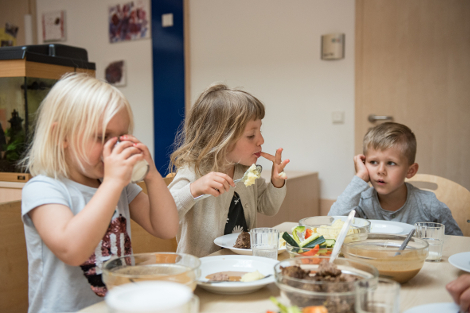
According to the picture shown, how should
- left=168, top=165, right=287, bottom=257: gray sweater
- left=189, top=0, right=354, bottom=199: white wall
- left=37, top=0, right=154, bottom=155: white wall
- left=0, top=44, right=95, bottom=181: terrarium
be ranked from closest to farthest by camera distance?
left=168, top=165, right=287, bottom=257: gray sweater
left=0, top=44, right=95, bottom=181: terrarium
left=189, top=0, right=354, bottom=199: white wall
left=37, top=0, right=154, bottom=155: white wall

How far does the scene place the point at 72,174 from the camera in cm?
101

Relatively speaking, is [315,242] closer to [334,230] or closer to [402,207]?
[334,230]

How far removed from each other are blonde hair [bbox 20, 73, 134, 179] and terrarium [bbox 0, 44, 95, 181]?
1314 mm

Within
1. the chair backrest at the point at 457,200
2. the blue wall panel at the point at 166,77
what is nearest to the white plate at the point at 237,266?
the chair backrest at the point at 457,200

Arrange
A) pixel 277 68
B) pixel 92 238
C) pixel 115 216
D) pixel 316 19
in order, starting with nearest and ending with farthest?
pixel 92 238
pixel 115 216
pixel 316 19
pixel 277 68

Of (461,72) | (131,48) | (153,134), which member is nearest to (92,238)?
(461,72)

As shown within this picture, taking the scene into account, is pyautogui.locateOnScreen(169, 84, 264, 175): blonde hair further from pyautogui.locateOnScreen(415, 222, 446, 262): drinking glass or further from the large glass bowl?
pyautogui.locateOnScreen(415, 222, 446, 262): drinking glass

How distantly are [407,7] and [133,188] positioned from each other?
278 cm

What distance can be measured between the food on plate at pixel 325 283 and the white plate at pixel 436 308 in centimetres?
11

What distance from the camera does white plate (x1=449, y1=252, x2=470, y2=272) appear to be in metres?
0.91

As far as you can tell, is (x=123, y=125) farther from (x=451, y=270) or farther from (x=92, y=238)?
(x=451, y=270)

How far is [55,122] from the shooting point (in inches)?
36.9

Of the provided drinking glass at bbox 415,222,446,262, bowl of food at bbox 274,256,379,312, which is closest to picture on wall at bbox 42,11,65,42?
drinking glass at bbox 415,222,446,262

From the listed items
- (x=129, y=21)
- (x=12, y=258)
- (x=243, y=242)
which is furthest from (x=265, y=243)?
(x=129, y=21)
